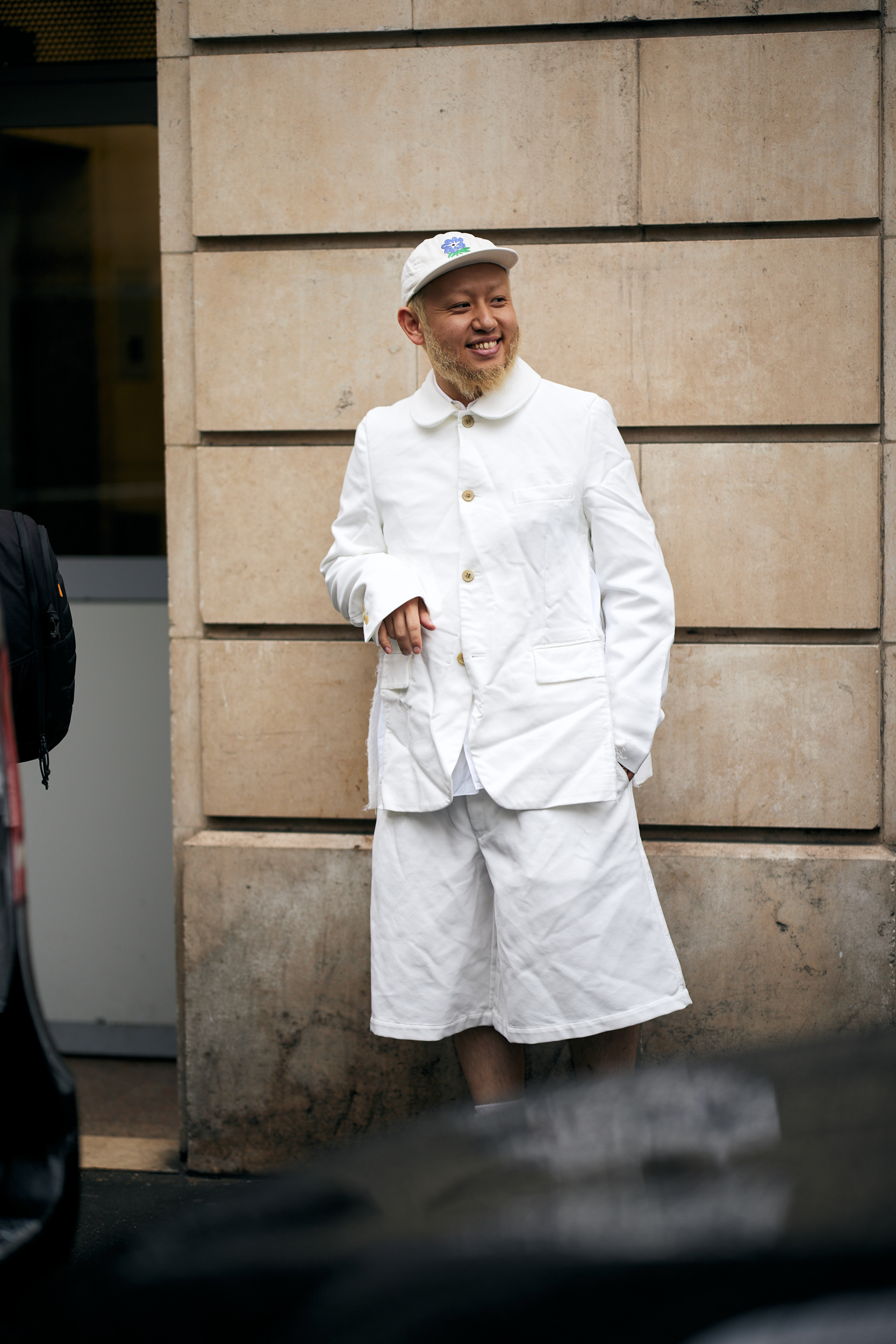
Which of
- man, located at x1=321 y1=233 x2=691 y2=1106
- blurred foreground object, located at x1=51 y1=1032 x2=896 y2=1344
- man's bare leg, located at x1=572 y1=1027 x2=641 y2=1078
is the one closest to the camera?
blurred foreground object, located at x1=51 y1=1032 x2=896 y2=1344

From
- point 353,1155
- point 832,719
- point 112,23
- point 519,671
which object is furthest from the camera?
point 112,23

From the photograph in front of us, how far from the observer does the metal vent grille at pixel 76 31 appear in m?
4.52

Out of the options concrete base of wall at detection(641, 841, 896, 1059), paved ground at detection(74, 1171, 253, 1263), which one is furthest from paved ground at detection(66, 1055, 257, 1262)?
concrete base of wall at detection(641, 841, 896, 1059)

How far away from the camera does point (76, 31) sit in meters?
4.55

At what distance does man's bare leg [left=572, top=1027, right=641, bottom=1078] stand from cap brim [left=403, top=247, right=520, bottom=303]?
1907mm

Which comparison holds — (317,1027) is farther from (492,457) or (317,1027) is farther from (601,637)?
(492,457)

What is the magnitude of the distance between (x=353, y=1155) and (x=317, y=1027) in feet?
7.48

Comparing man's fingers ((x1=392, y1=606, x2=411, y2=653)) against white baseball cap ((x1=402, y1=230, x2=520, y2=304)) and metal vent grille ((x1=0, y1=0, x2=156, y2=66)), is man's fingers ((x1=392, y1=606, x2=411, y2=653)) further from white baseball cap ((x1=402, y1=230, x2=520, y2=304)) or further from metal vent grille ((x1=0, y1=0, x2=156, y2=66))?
metal vent grille ((x1=0, y1=0, x2=156, y2=66))

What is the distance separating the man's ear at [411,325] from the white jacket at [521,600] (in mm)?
185

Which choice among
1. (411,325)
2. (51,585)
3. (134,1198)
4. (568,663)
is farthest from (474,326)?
(134,1198)

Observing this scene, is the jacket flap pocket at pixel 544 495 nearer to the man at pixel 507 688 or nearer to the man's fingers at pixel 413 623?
the man at pixel 507 688

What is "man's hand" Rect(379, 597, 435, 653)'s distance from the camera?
9.65 ft

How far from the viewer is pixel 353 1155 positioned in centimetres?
167

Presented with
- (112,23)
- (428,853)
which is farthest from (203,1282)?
(112,23)
